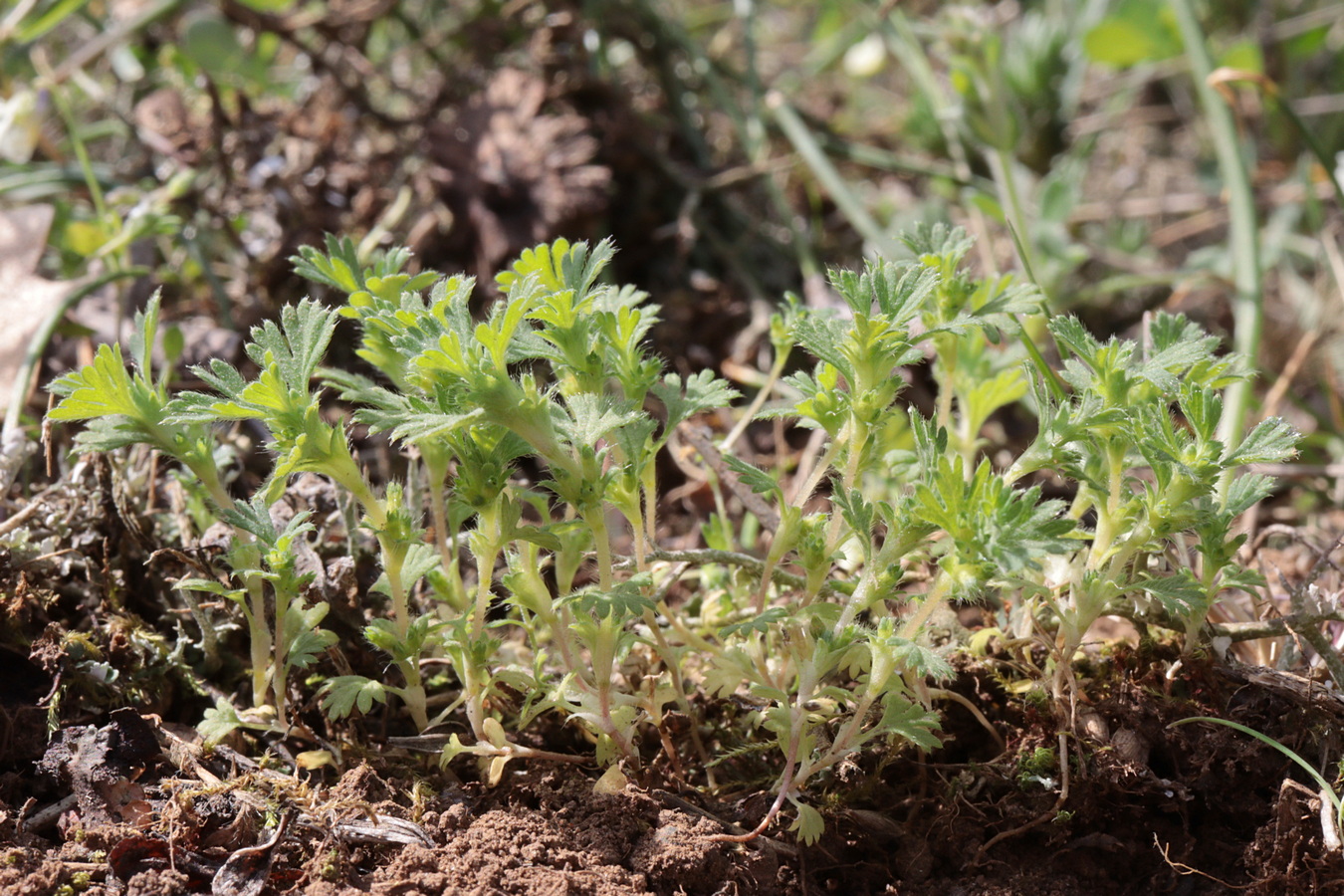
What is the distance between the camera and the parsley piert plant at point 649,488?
1.09 meters

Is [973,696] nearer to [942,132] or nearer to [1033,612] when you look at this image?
[1033,612]

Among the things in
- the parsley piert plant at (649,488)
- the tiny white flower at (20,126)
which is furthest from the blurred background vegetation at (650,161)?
the parsley piert plant at (649,488)

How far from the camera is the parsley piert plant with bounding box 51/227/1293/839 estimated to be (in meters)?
1.09

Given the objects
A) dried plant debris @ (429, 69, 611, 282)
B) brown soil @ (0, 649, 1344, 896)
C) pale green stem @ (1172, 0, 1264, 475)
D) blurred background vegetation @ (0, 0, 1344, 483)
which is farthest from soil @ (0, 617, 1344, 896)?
dried plant debris @ (429, 69, 611, 282)

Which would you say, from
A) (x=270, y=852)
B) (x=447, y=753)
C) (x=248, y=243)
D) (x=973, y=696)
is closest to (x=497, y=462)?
(x=447, y=753)

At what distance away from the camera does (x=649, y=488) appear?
133 cm

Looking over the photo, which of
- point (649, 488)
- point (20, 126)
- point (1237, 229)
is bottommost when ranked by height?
point (1237, 229)

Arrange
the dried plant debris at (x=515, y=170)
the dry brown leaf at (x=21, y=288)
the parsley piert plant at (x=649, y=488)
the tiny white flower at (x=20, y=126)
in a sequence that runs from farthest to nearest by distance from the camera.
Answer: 1. the dried plant debris at (x=515, y=170)
2. the tiny white flower at (x=20, y=126)
3. the dry brown leaf at (x=21, y=288)
4. the parsley piert plant at (x=649, y=488)

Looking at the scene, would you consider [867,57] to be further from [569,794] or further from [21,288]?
[569,794]

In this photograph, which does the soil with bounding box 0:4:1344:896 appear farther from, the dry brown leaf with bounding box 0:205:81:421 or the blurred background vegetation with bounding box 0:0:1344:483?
the blurred background vegetation with bounding box 0:0:1344:483

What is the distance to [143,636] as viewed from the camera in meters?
1.39

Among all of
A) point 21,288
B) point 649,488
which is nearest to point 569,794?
point 649,488

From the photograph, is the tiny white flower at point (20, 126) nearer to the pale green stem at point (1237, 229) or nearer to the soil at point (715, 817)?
the soil at point (715, 817)

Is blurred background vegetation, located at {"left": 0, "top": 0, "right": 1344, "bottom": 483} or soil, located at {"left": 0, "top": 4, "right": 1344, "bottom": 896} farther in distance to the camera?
blurred background vegetation, located at {"left": 0, "top": 0, "right": 1344, "bottom": 483}
